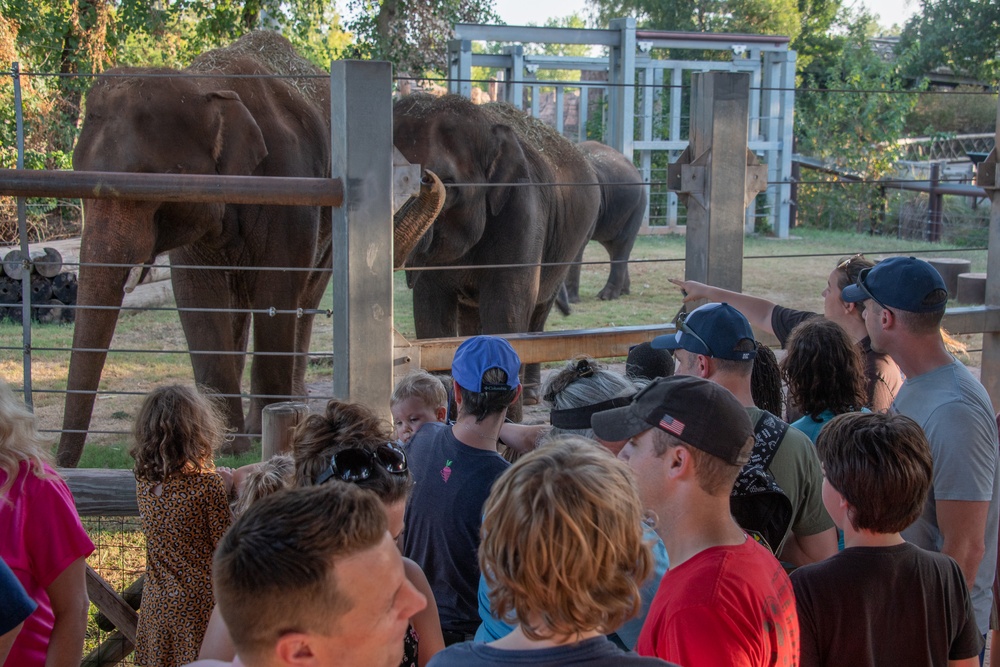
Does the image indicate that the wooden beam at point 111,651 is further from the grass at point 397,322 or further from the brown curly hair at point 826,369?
the brown curly hair at point 826,369

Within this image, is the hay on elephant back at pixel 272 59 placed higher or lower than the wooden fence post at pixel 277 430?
higher

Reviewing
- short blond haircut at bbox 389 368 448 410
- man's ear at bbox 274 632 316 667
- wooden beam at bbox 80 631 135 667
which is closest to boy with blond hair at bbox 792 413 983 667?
man's ear at bbox 274 632 316 667

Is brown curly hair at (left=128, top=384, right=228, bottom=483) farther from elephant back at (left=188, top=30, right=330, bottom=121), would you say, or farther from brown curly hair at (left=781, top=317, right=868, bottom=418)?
elephant back at (left=188, top=30, right=330, bottom=121)

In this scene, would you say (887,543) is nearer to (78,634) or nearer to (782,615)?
(782,615)

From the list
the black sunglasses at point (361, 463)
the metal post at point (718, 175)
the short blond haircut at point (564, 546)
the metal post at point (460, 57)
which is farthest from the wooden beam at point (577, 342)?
the metal post at point (460, 57)

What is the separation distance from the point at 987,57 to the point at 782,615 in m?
31.0

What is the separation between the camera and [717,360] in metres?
2.78

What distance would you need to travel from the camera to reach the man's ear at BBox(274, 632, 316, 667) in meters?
1.50

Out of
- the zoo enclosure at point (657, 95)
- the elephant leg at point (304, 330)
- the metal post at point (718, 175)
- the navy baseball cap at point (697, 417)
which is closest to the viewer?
the navy baseball cap at point (697, 417)

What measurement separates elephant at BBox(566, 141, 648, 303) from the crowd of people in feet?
30.5

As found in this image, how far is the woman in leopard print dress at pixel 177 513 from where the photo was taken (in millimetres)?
2781

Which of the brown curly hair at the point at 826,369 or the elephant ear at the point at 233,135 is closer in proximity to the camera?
the brown curly hair at the point at 826,369

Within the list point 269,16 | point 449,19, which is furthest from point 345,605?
point 449,19

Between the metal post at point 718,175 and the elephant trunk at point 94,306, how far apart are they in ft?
8.09
